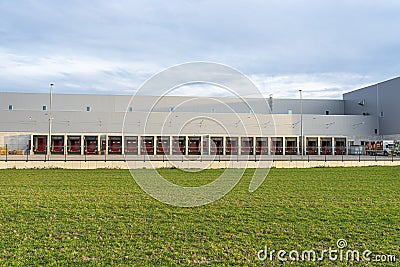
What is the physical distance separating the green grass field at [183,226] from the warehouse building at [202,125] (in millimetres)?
29659

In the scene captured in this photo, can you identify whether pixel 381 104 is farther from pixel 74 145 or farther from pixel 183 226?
pixel 183 226

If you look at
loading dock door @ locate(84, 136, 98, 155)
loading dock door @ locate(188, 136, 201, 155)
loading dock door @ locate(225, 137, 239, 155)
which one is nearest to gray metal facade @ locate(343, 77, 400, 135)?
loading dock door @ locate(225, 137, 239, 155)

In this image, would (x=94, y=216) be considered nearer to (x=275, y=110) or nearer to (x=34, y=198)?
(x=34, y=198)

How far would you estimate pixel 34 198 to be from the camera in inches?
553

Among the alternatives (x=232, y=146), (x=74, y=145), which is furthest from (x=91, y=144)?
(x=232, y=146)

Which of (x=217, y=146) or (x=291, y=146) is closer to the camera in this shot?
(x=217, y=146)

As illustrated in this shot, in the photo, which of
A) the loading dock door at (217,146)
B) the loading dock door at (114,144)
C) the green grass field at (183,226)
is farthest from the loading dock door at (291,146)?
the green grass field at (183,226)

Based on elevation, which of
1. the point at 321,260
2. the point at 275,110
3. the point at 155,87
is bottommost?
the point at 321,260

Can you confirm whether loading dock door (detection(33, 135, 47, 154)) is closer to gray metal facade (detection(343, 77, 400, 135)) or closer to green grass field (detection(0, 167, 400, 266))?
green grass field (detection(0, 167, 400, 266))

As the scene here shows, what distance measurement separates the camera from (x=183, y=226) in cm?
953

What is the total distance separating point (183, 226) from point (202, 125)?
4585 centimetres

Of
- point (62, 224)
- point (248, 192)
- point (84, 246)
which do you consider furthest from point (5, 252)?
point (248, 192)

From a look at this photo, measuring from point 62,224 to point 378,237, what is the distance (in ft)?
21.5

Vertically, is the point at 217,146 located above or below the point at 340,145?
below
